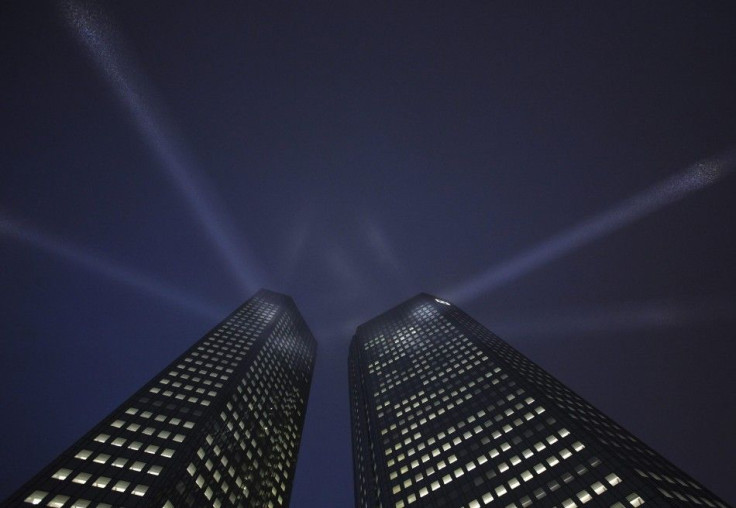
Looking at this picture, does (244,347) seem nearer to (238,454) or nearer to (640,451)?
(238,454)

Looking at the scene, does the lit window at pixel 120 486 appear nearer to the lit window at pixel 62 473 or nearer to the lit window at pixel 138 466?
the lit window at pixel 138 466

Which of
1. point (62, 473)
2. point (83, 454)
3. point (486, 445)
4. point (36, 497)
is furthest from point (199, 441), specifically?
point (486, 445)

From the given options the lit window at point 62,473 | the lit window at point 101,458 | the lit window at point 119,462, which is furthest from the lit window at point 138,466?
the lit window at point 62,473

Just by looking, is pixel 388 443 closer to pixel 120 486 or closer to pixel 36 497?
pixel 120 486

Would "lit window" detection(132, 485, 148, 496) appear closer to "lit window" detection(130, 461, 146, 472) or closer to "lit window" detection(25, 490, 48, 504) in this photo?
"lit window" detection(130, 461, 146, 472)

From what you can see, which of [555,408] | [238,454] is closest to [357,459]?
[238,454]

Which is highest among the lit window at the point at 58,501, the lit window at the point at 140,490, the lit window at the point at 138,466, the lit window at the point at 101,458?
the lit window at the point at 101,458
